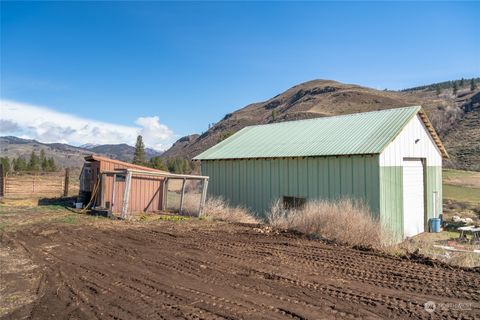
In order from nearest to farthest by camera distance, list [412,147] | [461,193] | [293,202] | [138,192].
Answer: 1. [412,147]
2. [293,202]
3. [138,192]
4. [461,193]

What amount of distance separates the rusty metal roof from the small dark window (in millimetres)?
2028

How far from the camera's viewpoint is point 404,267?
25.6 ft

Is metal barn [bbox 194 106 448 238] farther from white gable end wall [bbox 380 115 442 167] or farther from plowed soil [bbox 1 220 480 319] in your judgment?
plowed soil [bbox 1 220 480 319]

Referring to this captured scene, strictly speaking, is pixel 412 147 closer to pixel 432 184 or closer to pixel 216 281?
pixel 432 184

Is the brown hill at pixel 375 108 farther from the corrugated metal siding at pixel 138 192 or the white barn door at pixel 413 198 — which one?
the white barn door at pixel 413 198

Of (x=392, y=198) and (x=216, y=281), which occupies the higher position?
(x=392, y=198)

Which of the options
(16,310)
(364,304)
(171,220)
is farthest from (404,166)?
(16,310)

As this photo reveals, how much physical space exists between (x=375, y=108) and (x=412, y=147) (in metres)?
80.3

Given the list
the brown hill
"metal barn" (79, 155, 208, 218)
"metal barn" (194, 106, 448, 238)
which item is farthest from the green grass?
"metal barn" (79, 155, 208, 218)

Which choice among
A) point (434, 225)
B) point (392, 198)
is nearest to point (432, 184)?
point (434, 225)

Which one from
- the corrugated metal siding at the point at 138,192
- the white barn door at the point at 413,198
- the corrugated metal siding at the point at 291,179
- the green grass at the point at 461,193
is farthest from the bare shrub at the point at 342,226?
the green grass at the point at 461,193

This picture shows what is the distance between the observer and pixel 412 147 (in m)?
16.7

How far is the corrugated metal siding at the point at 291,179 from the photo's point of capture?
1463cm

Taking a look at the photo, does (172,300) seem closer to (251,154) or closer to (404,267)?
(404,267)
